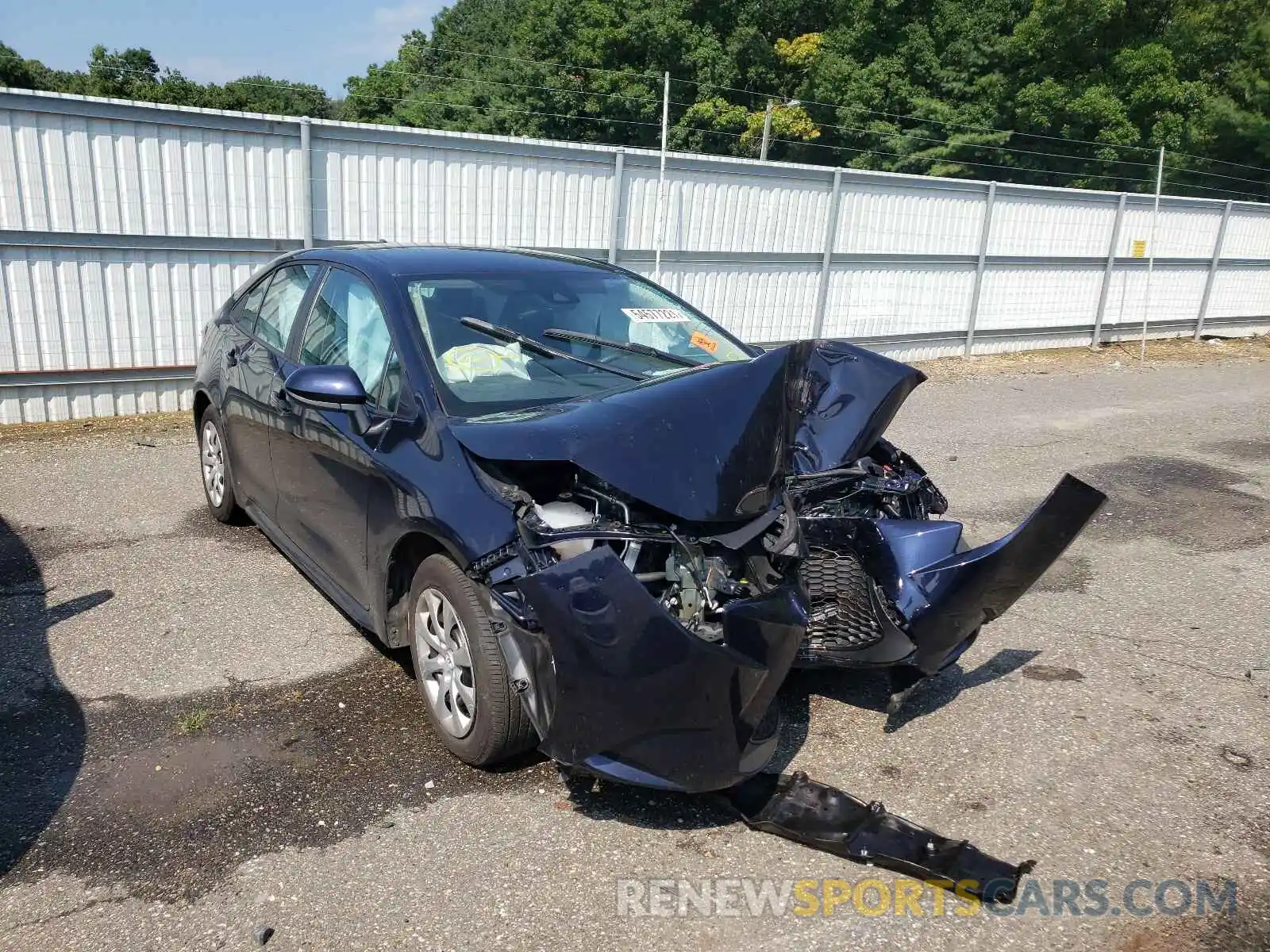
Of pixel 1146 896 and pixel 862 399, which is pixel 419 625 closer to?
pixel 862 399

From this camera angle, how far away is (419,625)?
3455mm

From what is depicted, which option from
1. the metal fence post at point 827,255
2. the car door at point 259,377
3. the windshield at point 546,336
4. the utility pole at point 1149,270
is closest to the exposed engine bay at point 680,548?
the windshield at point 546,336

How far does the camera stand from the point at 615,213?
10164 mm

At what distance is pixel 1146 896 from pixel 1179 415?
9.18 metres

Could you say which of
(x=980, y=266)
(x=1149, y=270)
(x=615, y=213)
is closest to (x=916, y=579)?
(x=615, y=213)

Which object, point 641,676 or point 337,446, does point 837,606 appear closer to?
point 641,676

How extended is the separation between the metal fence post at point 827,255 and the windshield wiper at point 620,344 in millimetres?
8097

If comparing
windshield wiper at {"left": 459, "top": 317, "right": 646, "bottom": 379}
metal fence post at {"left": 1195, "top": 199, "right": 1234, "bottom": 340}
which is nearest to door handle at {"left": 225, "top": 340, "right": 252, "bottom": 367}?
windshield wiper at {"left": 459, "top": 317, "right": 646, "bottom": 379}

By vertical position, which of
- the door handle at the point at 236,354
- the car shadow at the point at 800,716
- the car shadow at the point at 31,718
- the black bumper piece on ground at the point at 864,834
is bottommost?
the car shadow at the point at 31,718

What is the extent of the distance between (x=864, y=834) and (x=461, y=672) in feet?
4.70

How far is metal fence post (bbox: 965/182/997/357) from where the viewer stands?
13.2 metres

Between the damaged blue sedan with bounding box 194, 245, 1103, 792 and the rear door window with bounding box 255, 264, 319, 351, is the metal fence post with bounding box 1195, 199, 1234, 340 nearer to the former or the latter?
the damaged blue sedan with bounding box 194, 245, 1103, 792

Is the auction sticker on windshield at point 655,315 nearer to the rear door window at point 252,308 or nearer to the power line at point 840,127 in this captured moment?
the rear door window at point 252,308

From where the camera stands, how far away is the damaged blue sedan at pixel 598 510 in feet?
9.18
